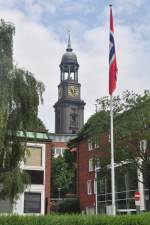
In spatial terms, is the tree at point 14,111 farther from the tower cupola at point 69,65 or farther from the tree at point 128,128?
the tower cupola at point 69,65

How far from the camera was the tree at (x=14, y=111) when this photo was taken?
25.5 meters

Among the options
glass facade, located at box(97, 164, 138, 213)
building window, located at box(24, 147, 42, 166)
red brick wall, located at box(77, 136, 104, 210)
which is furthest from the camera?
red brick wall, located at box(77, 136, 104, 210)

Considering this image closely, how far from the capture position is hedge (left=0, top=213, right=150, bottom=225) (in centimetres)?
1535

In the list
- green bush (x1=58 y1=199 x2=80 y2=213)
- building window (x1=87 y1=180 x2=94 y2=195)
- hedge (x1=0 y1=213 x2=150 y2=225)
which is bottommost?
green bush (x1=58 y1=199 x2=80 y2=213)

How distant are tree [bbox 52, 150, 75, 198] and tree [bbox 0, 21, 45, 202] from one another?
53.2m

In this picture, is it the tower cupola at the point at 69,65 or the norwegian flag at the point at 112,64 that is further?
the tower cupola at the point at 69,65

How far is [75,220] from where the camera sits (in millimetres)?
15391

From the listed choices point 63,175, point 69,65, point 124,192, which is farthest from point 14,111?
point 69,65

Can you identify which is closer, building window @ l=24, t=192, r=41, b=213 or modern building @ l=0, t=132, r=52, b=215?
building window @ l=24, t=192, r=41, b=213

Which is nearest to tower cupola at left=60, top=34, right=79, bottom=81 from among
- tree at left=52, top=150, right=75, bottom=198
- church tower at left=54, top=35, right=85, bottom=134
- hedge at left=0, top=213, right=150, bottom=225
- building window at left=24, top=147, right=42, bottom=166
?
church tower at left=54, top=35, right=85, bottom=134

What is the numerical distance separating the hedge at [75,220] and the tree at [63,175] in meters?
64.7

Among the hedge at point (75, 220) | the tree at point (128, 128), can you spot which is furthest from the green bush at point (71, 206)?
the hedge at point (75, 220)

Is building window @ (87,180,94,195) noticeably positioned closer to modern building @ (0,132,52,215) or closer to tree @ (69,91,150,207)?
modern building @ (0,132,52,215)

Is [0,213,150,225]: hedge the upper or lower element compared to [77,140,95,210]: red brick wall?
lower
